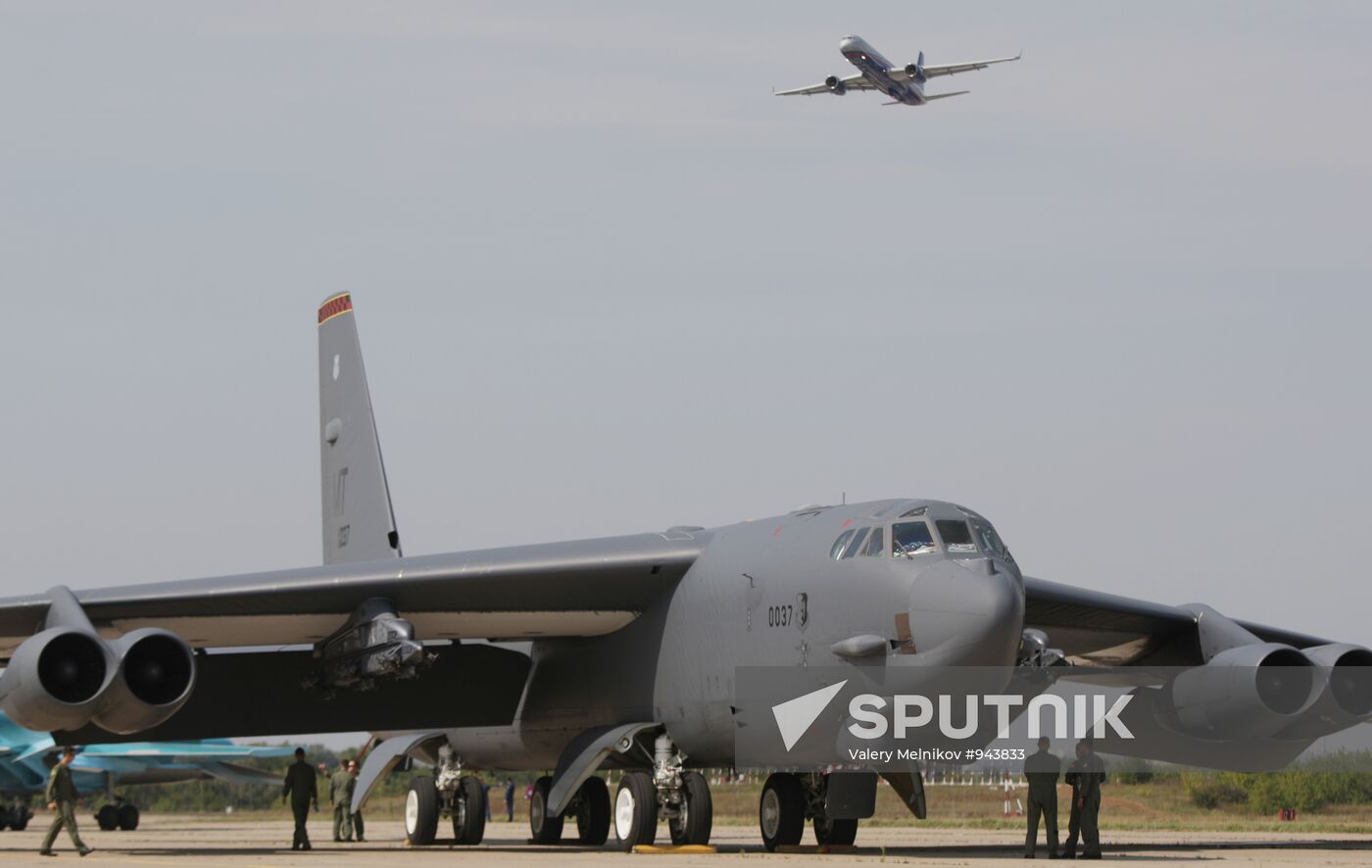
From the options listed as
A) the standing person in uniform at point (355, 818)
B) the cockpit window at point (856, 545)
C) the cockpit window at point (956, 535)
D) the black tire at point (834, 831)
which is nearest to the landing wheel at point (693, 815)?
the black tire at point (834, 831)

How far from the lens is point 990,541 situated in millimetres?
15602

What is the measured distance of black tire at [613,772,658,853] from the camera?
17.5 metres

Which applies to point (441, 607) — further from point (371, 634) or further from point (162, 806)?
point (162, 806)

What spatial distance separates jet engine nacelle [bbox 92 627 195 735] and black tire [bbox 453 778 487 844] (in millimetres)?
5859

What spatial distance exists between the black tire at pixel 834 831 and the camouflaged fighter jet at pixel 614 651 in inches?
1.0

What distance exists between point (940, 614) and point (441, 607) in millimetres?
5823

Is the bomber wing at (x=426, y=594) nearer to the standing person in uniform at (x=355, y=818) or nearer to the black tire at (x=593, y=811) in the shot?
the black tire at (x=593, y=811)

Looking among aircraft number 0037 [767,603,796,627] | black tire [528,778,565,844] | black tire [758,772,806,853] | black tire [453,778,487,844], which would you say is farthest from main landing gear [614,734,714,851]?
black tire [453,778,487,844]

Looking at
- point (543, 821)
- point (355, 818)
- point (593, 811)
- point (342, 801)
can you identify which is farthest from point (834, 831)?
point (342, 801)

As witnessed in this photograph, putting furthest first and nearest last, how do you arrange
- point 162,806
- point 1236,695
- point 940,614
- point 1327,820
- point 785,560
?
point 162,806, point 1327,820, point 1236,695, point 785,560, point 940,614

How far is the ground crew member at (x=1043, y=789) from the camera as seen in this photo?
1606 centimetres

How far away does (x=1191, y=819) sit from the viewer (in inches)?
1036

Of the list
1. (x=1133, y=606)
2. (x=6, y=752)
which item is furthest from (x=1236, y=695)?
(x=6, y=752)

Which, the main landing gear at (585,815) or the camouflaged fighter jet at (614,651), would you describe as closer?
the camouflaged fighter jet at (614,651)
